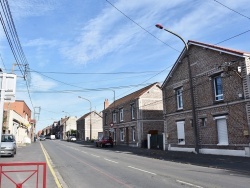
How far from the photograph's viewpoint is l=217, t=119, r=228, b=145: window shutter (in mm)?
22484

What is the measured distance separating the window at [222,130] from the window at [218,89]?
1.68 meters

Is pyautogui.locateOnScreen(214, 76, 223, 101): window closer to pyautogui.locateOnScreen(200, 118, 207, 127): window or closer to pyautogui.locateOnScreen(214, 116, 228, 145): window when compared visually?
pyautogui.locateOnScreen(214, 116, 228, 145): window

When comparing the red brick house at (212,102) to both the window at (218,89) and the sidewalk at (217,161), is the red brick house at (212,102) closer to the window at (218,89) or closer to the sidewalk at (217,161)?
the window at (218,89)

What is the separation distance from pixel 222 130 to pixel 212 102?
251 cm

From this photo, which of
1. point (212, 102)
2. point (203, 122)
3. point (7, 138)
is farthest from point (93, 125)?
point (212, 102)

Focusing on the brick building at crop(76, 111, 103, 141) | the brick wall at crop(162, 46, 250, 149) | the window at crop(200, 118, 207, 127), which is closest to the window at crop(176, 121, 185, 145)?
the brick wall at crop(162, 46, 250, 149)

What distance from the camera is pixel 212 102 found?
24.1m

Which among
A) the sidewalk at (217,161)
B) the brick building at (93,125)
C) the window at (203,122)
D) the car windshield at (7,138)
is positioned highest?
the brick building at (93,125)

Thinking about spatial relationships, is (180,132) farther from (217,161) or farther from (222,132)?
(217,161)

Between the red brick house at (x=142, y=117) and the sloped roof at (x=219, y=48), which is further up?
the sloped roof at (x=219, y=48)

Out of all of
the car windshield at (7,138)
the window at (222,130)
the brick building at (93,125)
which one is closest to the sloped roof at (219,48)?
the window at (222,130)

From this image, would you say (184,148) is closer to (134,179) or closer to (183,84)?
(183,84)

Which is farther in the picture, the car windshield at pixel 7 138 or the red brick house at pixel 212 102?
the car windshield at pixel 7 138

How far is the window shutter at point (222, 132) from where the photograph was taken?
22.5 metres
